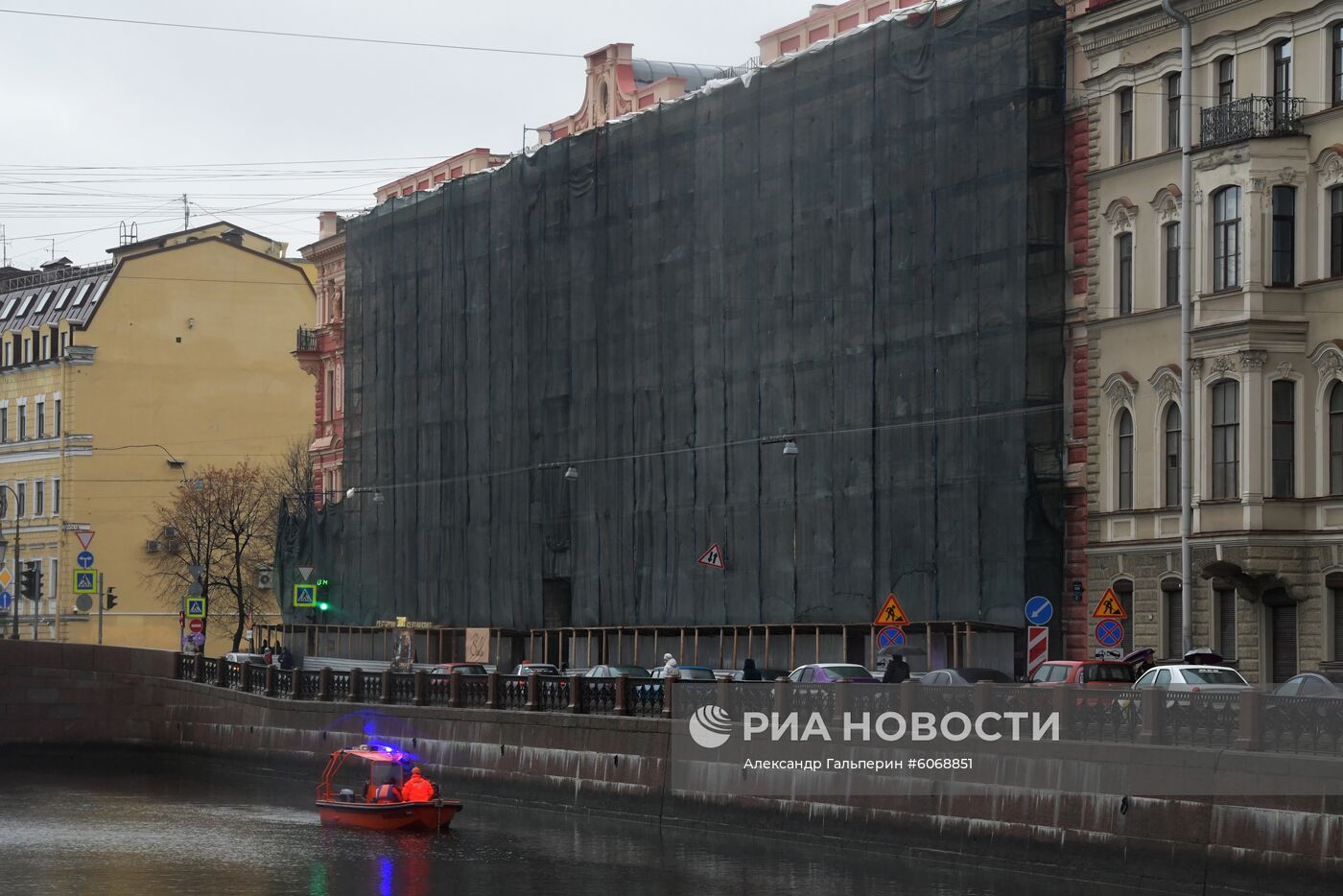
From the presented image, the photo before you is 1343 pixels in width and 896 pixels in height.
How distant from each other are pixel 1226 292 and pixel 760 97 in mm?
17452

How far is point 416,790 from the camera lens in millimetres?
47250

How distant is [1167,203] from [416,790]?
20434 millimetres

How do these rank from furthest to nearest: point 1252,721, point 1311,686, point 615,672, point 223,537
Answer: point 223,537
point 615,672
point 1311,686
point 1252,721

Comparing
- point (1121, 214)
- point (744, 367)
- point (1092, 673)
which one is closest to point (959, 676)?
point (1092, 673)

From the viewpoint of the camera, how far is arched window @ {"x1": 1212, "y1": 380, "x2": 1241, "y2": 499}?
48688 mm

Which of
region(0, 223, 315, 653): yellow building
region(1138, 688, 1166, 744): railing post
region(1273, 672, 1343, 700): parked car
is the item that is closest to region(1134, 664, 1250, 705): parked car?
region(1273, 672, 1343, 700): parked car

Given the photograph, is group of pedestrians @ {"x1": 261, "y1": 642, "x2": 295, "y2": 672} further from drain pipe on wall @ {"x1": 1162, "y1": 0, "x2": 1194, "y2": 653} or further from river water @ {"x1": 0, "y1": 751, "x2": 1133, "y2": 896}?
drain pipe on wall @ {"x1": 1162, "y1": 0, "x2": 1194, "y2": 653}

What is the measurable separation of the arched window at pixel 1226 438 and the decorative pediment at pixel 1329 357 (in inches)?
67.5

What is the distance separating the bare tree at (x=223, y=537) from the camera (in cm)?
9981

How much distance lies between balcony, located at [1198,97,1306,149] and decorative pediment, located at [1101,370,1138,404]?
5.82m

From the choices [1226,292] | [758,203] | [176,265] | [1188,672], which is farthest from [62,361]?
[1188,672]

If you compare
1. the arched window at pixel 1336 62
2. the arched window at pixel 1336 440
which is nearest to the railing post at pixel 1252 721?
the arched window at pixel 1336 440

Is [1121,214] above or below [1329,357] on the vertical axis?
above

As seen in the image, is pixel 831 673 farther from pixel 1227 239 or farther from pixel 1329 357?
pixel 1227 239
